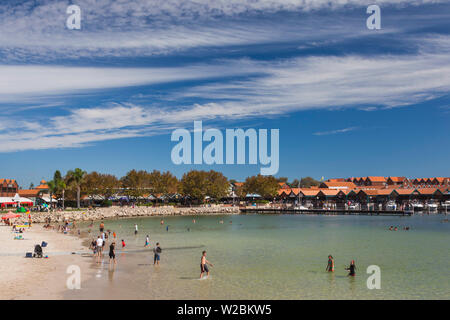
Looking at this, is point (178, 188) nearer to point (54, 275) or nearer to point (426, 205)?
point (426, 205)

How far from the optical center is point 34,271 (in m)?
27.3

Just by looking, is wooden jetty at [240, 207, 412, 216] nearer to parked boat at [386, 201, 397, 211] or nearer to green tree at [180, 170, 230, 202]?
green tree at [180, 170, 230, 202]

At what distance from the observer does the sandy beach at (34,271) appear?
2163 cm

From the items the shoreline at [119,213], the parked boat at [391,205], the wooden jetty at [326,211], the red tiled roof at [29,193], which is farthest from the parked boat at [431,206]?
the red tiled roof at [29,193]

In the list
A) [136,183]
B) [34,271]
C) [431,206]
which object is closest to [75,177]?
[136,183]

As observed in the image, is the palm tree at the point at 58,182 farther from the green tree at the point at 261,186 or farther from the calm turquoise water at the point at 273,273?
the green tree at the point at 261,186

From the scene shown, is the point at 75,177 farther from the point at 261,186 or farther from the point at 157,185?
the point at 261,186

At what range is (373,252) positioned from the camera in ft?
135

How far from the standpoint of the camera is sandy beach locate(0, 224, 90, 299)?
21.6 m

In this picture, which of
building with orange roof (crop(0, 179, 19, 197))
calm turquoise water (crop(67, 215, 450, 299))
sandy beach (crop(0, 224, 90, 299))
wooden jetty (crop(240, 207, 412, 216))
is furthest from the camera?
building with orange roof (crop(0, 179, 19, 197))

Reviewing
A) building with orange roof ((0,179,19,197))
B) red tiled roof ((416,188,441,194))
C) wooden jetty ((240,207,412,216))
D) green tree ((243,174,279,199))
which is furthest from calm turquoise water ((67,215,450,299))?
green tree ((243,174,279,199))

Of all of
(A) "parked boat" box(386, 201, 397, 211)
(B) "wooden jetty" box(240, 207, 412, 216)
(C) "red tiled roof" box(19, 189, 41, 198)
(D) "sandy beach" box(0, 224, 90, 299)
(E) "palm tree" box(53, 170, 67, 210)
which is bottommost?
(B) "wooden jetty" box(240, 207, 412, 216)

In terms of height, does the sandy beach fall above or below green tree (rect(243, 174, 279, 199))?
below
